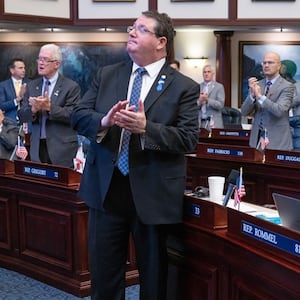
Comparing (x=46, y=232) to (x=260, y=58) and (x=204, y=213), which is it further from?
(x=260, y=58)

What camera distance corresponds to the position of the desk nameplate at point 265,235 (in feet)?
6.98

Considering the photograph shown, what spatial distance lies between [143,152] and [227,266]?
590mm

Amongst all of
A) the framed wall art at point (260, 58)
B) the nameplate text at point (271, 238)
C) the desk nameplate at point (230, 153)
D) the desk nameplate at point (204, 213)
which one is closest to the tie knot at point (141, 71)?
the desk nameplate at point (204, 213)

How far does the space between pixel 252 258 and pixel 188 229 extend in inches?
20.5

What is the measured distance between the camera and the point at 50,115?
4023 millimetres

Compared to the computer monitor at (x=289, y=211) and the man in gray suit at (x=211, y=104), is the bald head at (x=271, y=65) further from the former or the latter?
the computer monitor at (x=289, y=211)

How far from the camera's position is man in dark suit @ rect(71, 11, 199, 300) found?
8.29 feet

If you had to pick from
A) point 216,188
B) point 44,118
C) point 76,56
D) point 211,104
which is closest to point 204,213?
point 216,188

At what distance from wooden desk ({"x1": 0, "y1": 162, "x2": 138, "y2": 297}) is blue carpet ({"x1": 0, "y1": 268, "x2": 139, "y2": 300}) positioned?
44mm

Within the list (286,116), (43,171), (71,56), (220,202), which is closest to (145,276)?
(220,202)

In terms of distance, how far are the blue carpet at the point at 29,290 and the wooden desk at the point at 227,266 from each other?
1.02 m

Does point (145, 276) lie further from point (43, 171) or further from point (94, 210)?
point (43, 171)

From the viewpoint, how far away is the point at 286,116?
5336 millimetres

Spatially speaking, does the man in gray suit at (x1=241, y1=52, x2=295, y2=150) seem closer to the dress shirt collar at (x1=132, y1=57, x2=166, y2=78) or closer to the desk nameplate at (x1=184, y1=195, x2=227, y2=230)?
the desk nameplate at (x1=184, y1=195, x2=227, y2=230)
